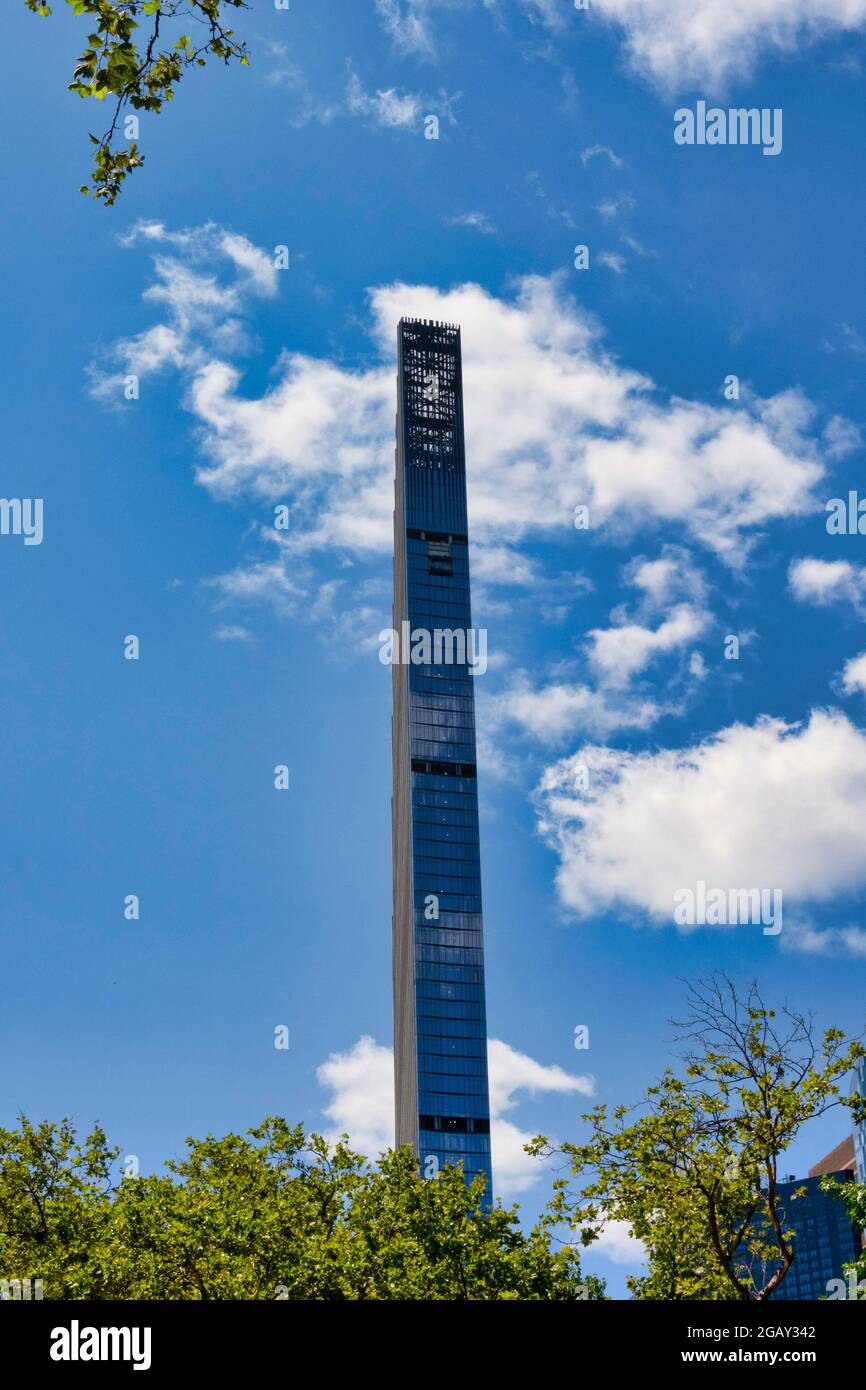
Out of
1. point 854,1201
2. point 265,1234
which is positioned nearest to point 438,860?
point 265,1234

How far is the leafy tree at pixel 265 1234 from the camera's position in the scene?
28234mm

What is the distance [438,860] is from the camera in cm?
17250

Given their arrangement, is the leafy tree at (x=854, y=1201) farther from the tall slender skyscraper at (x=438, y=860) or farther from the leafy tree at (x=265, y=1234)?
the tall slender skyscraper at (x=438, y=860)

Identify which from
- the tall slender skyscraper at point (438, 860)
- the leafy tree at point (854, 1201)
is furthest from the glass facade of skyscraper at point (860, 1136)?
the leafy tree at point (854, 1201)

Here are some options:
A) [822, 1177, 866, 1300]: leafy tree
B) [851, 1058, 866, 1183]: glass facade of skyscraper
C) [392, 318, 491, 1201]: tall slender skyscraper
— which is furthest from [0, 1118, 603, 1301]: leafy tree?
[392, 318, 491, 1201]: tall slender skyscraper

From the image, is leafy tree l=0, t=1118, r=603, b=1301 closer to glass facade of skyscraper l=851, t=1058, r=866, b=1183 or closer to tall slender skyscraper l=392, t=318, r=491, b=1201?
glass facade of skyscraper l=851, t=1058, r=866, b=1183

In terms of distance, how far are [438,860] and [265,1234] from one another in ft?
469

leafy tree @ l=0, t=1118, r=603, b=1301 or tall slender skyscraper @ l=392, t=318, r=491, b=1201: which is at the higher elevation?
tall slender skyscraper @ l=392, t=318, r=491, b=1201

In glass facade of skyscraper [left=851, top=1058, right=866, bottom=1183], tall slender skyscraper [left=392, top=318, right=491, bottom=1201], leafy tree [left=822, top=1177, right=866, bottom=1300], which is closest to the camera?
leafy tree [left=822, top=1177, right=866, bottom=1300]

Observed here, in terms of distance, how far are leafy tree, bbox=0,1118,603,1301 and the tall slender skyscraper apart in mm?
111821

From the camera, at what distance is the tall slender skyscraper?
516ft

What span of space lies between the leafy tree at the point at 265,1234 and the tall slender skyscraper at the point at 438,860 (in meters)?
112

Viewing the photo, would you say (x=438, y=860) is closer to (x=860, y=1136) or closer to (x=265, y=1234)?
(x=860, y=1136)
